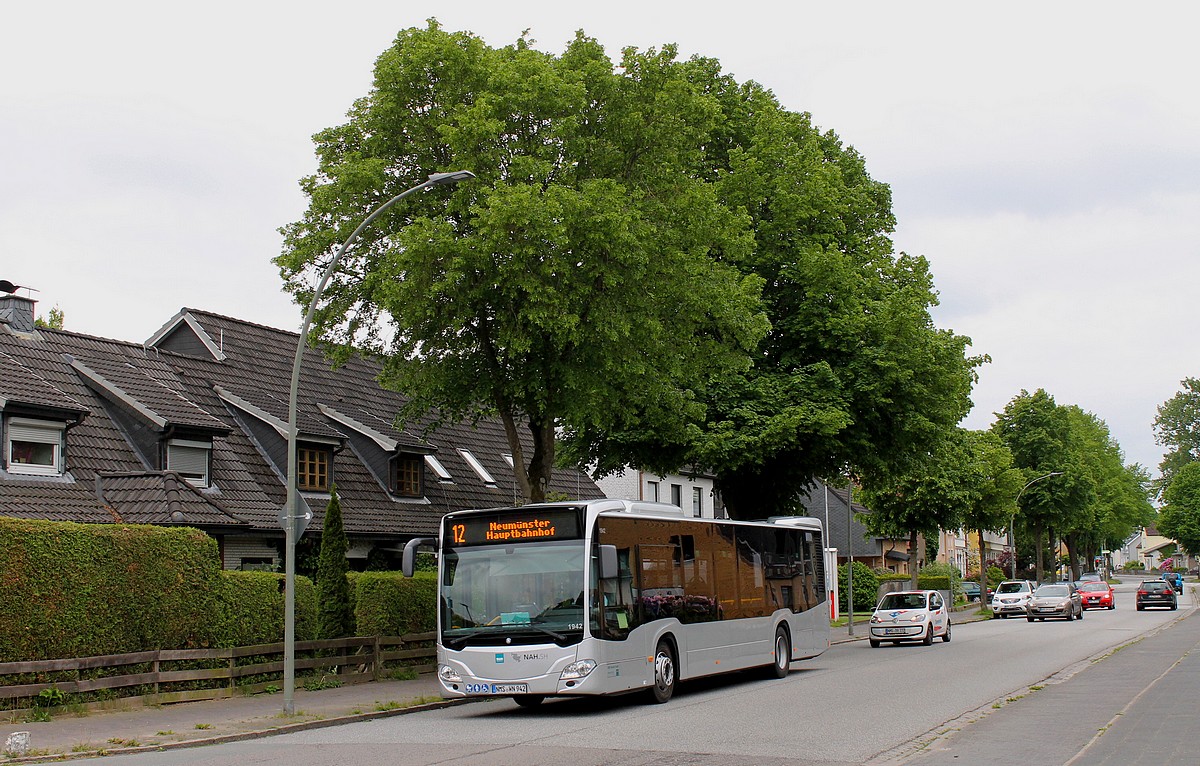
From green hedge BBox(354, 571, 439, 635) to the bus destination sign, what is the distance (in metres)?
6.34

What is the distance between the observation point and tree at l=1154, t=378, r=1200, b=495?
5133 inches

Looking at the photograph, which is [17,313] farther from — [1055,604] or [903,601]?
[1055,604]

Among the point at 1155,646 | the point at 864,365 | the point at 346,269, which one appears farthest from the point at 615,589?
the point at 1155,646

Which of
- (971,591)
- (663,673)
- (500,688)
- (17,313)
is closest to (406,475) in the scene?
(17,313)

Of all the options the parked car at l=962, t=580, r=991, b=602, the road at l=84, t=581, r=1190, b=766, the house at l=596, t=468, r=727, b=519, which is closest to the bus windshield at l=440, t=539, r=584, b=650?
the road at l=84, t=581, r=1190, b=766

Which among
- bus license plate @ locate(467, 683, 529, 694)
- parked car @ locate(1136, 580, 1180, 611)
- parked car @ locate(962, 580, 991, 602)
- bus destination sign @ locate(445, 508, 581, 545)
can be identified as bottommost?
parked car @ locate(962, 580, 991, 602)

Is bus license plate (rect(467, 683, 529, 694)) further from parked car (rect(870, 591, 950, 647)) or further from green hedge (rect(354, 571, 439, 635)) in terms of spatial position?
parked car (rect(870, 591, 950, 647))

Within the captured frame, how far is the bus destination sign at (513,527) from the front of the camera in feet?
56.0

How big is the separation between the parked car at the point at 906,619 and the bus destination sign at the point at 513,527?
1830 cm

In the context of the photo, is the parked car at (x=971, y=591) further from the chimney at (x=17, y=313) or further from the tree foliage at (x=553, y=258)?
the chimney at (x=17, y=313)

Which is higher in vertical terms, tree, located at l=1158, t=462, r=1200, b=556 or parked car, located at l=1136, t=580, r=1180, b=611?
tree, located at l=1158, t=462, r=1200, b=556

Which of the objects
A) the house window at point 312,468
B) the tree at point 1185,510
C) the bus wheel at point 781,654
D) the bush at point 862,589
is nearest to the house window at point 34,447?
the house window at point 312,468

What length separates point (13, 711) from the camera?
15.8m

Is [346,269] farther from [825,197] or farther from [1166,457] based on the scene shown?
[1166,457]
